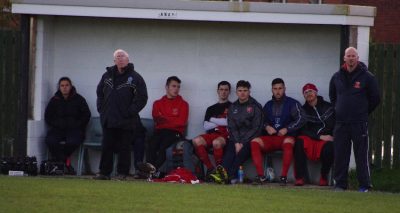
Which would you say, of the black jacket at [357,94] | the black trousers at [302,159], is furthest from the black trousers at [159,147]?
the black jacket at [357,94]

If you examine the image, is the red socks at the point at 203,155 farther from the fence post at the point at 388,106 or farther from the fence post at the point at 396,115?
the fence post at the point at 396,115

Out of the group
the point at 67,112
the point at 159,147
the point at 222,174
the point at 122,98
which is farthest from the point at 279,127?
the point at 67,112

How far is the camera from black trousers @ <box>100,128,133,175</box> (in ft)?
51.9

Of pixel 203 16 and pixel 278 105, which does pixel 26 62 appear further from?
pixel 278 105

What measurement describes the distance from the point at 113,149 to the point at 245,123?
205 cm

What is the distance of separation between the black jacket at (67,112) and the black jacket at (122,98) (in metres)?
1.35

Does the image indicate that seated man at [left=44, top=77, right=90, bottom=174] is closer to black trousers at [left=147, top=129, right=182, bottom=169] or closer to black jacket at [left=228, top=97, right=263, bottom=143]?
black trousers at [left=147, top=129, right=182, bottom=169]

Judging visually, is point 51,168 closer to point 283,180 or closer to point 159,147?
point 159,147

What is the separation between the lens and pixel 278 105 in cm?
1652

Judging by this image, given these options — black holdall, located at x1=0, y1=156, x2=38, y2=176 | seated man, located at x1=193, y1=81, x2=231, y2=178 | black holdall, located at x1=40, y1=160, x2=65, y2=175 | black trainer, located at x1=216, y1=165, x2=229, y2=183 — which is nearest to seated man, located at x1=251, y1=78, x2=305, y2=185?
black trainer, located at x1=216, y1=165, x2=229, y2=183

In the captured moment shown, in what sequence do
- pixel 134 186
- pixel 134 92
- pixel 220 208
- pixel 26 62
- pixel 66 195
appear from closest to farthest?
pixel 220 208 < pixel 66 195 < pixel 134 186 < pixel 134 92 < pixel 26 62

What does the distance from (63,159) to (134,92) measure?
2054 mm

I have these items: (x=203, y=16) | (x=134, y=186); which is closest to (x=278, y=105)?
(x=203, y=16)

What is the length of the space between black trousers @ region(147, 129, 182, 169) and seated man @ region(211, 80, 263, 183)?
971mm
